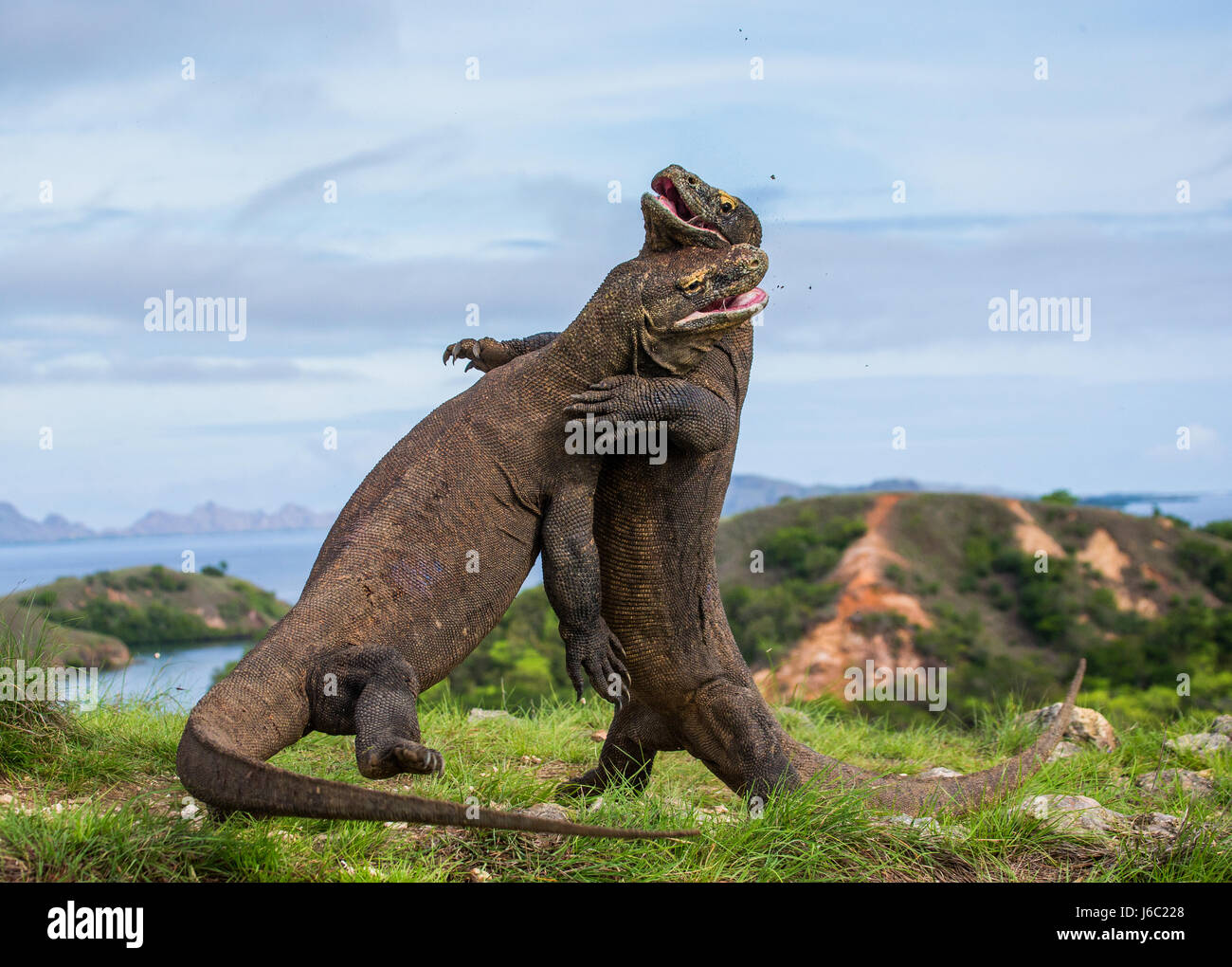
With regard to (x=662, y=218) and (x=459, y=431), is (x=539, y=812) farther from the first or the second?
(x=662, y=218)

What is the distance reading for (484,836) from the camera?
581cm

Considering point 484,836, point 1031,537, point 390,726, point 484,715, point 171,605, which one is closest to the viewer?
point 390,726

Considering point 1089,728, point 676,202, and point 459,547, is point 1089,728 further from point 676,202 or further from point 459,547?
point 459,547

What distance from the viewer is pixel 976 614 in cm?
Result: 2445

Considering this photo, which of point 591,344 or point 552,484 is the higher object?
point 591,344

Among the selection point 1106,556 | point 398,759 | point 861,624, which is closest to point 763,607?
point 861,624

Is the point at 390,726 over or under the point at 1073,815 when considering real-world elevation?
over

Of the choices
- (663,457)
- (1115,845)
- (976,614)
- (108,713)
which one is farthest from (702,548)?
(976,614)

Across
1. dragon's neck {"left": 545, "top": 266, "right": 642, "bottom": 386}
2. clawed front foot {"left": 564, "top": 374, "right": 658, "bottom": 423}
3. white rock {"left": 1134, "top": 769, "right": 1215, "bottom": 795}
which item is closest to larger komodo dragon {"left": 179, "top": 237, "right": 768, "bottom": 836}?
dragon's neck {"left": 545, "top": 266, "right": 642, "bottom": 386}

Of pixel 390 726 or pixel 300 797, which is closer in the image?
pixel 300 797

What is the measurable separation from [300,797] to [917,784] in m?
4.03

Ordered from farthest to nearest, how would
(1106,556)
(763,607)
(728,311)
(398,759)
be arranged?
(1106,556), (763,607), (728,311), (398,759)
